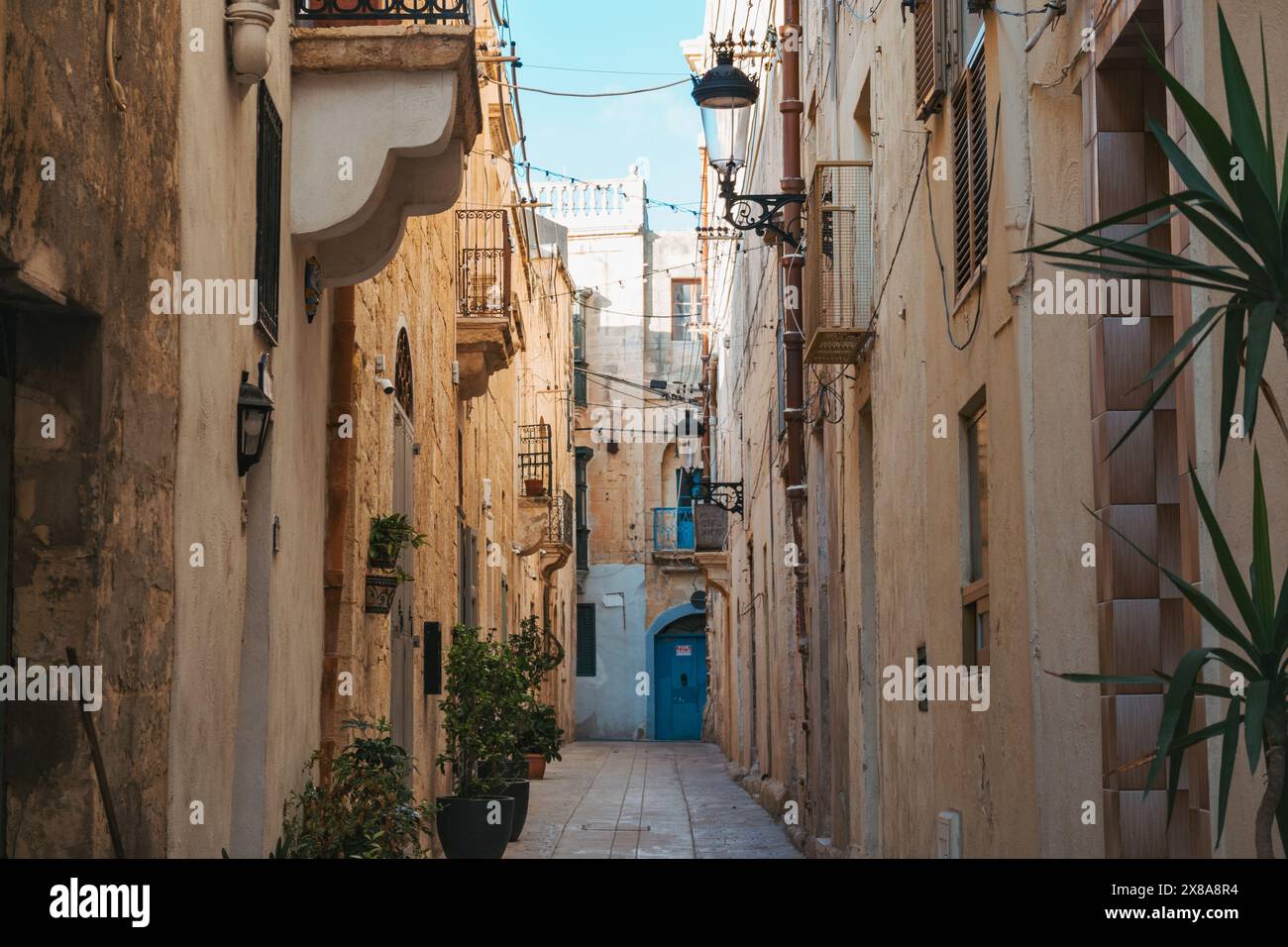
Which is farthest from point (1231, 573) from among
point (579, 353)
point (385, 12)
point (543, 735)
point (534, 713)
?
point (579, 353)

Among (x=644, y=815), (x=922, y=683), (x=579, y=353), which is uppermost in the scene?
(x=579, y=353)

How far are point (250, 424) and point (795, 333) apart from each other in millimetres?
9136

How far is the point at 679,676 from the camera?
38.8 m

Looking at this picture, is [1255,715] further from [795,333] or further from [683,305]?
[683,305]

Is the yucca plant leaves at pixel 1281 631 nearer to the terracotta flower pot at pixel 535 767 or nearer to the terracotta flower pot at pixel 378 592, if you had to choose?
the terracotta flower pot at pixel 378 592

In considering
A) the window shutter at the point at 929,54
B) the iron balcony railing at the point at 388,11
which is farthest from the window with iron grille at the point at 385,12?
the window shutter at the point at 929,54

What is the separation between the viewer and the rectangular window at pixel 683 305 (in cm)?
4041

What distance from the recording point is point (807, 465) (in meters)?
15.0

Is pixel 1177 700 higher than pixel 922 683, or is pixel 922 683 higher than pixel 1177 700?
pixel 1177 700

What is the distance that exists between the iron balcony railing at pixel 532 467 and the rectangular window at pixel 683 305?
11.6m

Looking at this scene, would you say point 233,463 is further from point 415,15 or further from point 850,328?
point 850,328

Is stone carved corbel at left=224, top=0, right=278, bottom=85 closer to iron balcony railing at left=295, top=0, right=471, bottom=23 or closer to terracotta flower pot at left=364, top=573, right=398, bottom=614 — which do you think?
iron balcony railing at left=295, top=0, right=471, bottom=23

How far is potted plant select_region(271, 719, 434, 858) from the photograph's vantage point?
24.2ft
